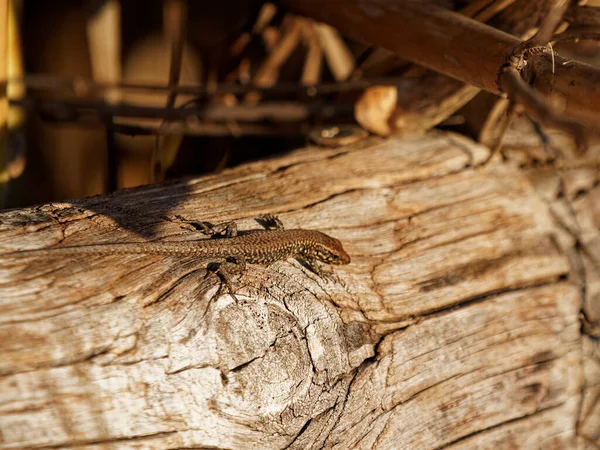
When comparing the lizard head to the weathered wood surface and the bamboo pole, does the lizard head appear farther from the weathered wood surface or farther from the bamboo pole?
the bamboo pole

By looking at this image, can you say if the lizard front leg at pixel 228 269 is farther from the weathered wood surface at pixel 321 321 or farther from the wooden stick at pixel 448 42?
the wooden stick at pixel 448 42

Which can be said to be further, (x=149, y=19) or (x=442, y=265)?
(x=149, y=19)

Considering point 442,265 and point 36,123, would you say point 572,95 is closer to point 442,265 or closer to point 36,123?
point 442,265

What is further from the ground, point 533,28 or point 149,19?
point 149,19

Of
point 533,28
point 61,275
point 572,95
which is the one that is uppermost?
point 533,28

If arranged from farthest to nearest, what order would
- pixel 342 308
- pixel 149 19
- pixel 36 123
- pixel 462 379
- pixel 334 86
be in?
pixel 149 19
pixel 36 123
pixel 334 86
pixel 462 379
pixel 342 308

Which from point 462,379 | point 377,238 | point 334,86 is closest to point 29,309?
point 377,238

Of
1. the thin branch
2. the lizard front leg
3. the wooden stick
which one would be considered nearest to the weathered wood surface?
the lizard front leg
